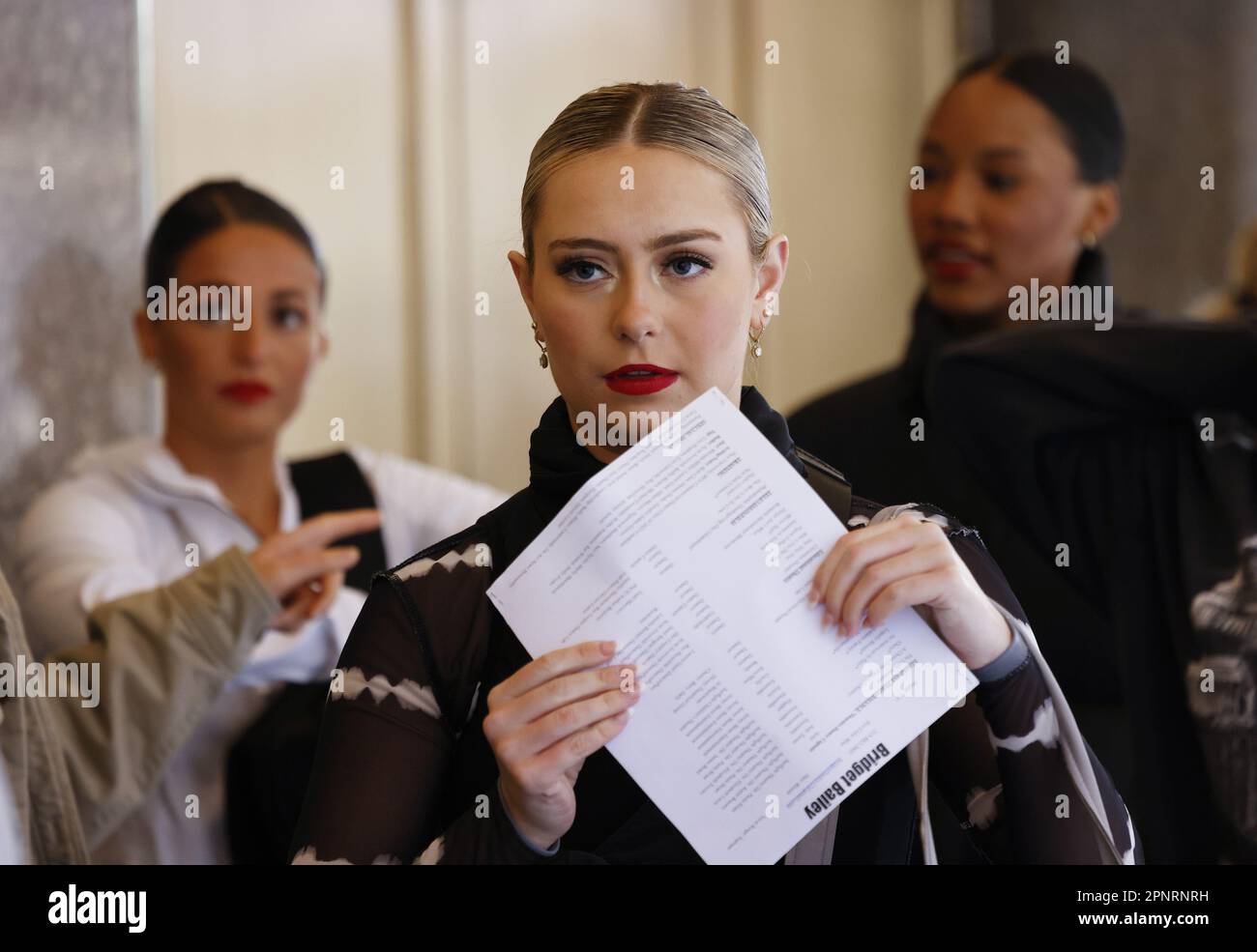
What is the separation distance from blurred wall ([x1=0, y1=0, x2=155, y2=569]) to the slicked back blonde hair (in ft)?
2.96

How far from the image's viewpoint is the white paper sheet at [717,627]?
0.66 m

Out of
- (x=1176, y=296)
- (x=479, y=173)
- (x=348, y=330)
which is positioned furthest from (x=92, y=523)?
(x=1176, y=296)

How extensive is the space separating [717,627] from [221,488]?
972mm

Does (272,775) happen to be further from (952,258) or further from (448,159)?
(448,159)

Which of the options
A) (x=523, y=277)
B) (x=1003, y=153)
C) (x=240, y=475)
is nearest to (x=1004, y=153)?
(x=1003, y=153)

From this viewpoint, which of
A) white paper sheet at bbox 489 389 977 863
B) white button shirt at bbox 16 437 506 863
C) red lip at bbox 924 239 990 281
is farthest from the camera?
red lip at bbox 924 239 990 281

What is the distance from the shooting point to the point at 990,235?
147 cm

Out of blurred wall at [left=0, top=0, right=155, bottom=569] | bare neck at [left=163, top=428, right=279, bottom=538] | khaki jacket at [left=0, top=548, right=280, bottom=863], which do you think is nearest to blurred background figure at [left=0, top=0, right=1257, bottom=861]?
blurred wall at [left=0, top=0, right=155, bottom=569]

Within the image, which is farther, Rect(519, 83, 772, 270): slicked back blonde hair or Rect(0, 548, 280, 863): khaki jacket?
Rect(0, 548, 280, 863): khaki jacket

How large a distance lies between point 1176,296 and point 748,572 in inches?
83.8

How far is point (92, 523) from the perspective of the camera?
145 cm

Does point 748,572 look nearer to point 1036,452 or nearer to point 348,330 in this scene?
point 1036,452

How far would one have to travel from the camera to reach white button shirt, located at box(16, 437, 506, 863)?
1.29 m

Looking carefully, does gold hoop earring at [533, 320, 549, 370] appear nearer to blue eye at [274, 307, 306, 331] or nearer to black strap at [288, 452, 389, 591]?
black strap at [288, 452, 389, 591]
